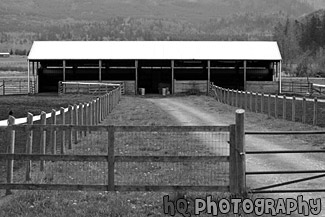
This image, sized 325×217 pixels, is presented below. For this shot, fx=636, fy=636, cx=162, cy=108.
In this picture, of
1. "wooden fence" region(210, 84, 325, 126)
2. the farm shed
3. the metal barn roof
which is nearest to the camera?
"wooden fence" region(210, 84, 325, 126)

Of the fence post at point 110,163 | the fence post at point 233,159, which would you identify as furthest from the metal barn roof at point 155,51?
the fence post at point 110,163

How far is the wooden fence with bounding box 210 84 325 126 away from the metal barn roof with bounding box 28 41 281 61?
16.7m

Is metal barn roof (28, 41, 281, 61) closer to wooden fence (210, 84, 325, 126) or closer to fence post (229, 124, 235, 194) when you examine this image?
wooden fence (210, 84, 325, 126)

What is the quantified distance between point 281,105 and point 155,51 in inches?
1238

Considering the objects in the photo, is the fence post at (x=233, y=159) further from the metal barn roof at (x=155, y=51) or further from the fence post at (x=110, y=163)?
the metal barn roof at (x=155, y=51)

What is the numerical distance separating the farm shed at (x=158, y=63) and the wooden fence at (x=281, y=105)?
652 inches

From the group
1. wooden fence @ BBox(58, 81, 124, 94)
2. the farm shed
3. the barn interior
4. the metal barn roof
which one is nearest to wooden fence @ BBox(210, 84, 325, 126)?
wooden fence @ BBox(58, 81, 124, 94)

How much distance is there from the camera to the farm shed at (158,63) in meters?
61.0

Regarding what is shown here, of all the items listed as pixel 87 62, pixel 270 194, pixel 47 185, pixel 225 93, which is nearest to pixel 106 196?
pixel 47 185

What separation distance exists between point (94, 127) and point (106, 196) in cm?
112

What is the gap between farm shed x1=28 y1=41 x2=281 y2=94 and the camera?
61.0 m

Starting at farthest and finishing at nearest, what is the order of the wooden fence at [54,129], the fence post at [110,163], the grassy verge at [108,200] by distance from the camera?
1. the wooden fence at [54,129]
2. the fence post at [110,163]
3. the grassy verge at [108,200]

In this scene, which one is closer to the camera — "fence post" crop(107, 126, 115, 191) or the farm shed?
"fence post" crop(107, 126, 115, 191)

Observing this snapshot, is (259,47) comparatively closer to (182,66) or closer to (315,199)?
(182,66)
